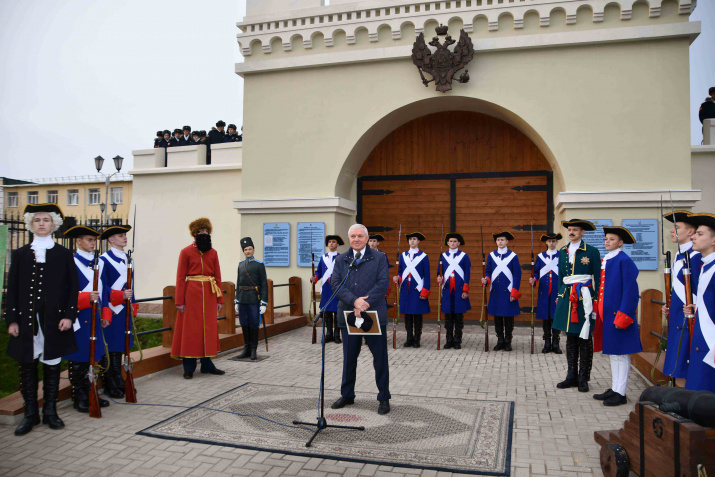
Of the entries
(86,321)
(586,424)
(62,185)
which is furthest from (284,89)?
(62,185)

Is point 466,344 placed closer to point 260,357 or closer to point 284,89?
point 260,357

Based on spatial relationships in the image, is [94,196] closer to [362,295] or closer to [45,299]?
[45,299]

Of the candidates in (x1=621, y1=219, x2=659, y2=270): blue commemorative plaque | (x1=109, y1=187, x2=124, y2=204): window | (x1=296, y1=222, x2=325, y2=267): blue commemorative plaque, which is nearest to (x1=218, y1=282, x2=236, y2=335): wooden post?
(x1=296, y1=222, x2=325, y2=267): blue commemorative plaque

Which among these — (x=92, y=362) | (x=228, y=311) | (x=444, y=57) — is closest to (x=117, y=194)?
(x=228, y=311)

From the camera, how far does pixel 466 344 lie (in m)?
9.54

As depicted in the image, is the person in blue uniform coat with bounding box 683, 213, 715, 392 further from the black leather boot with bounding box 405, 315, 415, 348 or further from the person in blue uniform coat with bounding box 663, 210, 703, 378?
the black leather boot with bounding box 405, 315, 415, 348

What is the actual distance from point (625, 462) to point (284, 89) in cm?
996

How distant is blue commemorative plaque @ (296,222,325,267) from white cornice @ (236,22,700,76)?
3.34m

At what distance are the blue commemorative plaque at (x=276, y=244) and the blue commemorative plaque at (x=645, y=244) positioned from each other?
6.54 meters

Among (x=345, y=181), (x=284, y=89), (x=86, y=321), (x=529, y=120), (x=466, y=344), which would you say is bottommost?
(x=466, y=344)

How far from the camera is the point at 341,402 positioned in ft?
18.0

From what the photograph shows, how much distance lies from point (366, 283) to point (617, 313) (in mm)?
2495

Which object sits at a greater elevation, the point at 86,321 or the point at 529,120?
the point at 529,120

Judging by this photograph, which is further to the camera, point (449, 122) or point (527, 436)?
point (449, 122)
